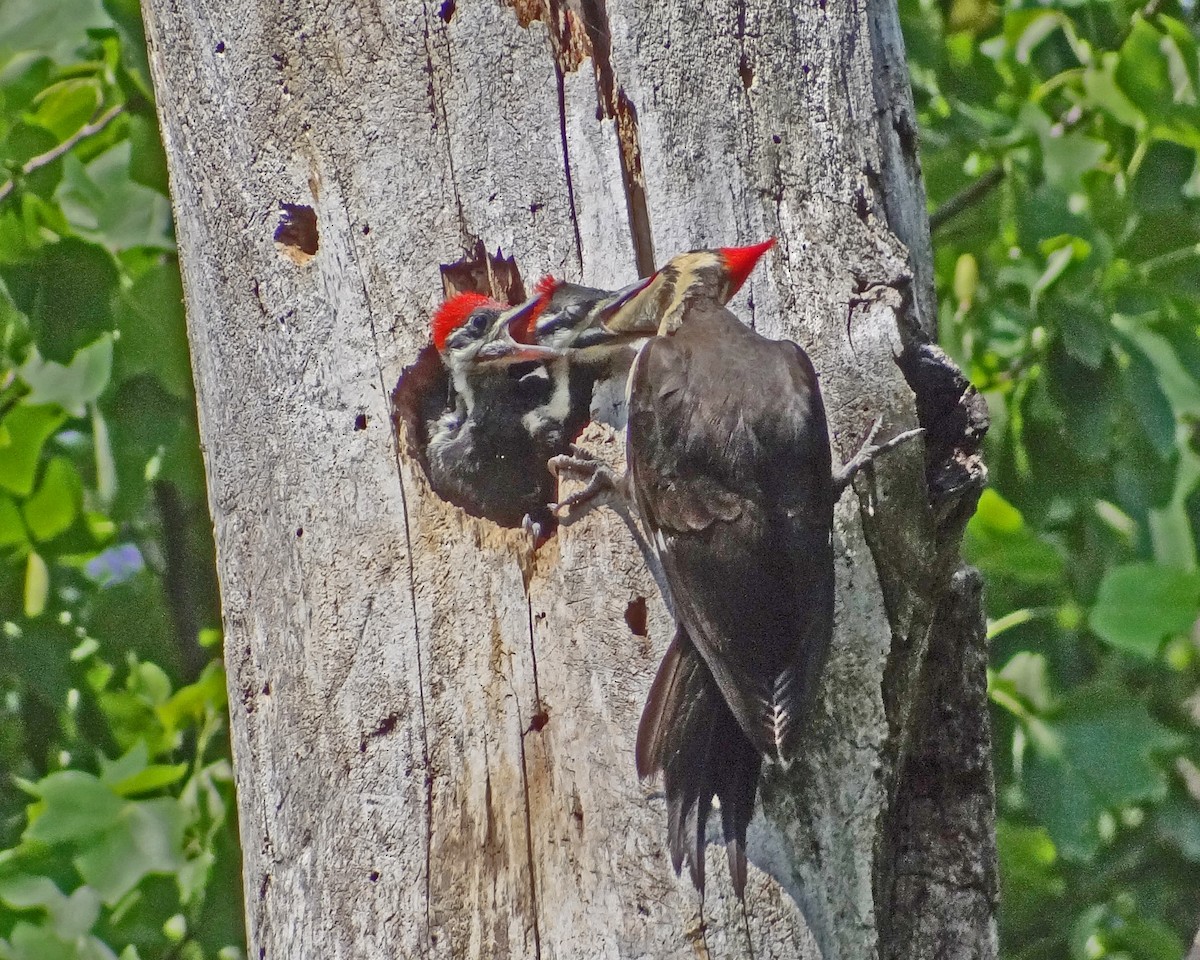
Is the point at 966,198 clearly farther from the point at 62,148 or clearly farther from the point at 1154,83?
the point at 62,148

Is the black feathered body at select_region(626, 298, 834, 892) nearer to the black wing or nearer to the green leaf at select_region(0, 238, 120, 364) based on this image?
the black wing

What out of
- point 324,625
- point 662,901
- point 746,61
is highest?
point 746,61

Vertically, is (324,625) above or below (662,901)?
above

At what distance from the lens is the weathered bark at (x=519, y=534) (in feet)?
6.01

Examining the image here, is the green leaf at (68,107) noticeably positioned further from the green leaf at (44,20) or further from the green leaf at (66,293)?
the green leaf at (66,293)

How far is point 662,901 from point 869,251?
963 millimetres

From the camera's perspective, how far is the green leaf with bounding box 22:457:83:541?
10.8 feet

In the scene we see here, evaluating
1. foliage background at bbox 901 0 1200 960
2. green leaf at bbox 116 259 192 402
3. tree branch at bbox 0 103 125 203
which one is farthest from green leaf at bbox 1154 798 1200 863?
tree branch at bbox 0 103 125 203

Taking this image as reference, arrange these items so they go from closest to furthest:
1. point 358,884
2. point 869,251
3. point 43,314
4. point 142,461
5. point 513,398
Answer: point 358,884 → point 869,251 → point 513,398 → point 43,314 → point 142,461

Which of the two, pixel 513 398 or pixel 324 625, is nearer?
pixel 324 625

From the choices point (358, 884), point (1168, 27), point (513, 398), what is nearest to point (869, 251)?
point (513, 398)

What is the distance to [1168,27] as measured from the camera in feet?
10.3

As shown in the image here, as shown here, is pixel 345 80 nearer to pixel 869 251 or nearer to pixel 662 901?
pixel 869 251

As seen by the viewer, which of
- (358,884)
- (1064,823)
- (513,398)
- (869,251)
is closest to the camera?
(358,884)
